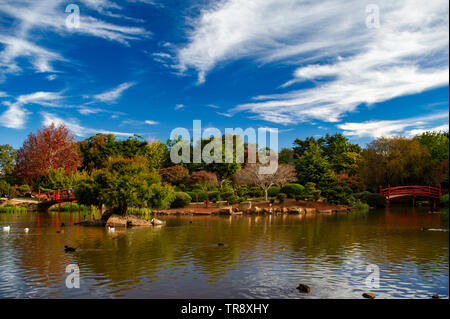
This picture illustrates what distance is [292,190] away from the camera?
3844 centimetres

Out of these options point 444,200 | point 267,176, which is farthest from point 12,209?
point 444,200

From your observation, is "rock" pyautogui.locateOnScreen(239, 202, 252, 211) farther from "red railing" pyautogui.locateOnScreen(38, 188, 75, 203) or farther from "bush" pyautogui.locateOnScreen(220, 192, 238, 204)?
"red railing" pyautogui.locateOnScreen(38, 188, 75, 203)

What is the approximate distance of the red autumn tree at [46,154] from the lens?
149 feet

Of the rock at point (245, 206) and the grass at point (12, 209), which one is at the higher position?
the rock at point (245, 206)

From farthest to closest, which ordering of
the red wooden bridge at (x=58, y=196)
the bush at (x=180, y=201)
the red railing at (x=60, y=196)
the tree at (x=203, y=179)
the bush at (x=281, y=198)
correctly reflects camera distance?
the tree at (x=203, y=179)
the bush at (x=281, y=198)
the bush at (x=180, y=201)
the red wooden bridge at (x=58, y=196)
the red railing at (x=60, y=196)

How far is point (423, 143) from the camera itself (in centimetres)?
4816

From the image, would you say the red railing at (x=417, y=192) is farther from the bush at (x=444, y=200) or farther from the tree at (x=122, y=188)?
the tree at (x=122, y=188)

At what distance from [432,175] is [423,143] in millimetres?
10118

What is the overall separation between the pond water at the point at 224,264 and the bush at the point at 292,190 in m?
19.3

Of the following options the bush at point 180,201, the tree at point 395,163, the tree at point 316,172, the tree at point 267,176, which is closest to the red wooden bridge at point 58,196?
the bush at point 180,201

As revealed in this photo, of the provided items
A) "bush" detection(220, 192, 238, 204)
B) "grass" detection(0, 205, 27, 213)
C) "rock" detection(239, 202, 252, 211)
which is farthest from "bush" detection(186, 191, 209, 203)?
"grass" detection(0, 205, 27, 213)
